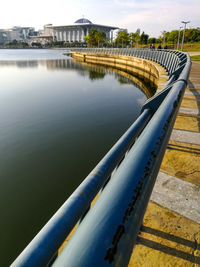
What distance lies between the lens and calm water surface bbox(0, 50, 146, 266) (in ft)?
14.9

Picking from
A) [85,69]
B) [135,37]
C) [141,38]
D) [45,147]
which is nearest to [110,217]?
[45,147]

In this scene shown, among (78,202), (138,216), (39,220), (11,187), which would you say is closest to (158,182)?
(78,202)

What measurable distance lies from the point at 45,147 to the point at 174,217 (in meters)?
6.58

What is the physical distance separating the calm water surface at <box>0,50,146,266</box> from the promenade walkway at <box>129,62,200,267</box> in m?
3.28

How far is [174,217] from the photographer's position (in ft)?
5.83

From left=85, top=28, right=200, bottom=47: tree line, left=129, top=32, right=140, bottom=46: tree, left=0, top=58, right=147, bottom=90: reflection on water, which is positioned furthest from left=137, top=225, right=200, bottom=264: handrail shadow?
left=129, top=32, right=140, bottom=46: tree

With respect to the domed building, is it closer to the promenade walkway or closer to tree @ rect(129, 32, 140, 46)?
tree @ rect(129, 32, 140, 46)

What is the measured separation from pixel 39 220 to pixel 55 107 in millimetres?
9490

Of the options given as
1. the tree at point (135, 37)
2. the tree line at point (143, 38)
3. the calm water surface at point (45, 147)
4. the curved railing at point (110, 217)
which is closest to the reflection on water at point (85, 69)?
the calm water surface at point (45, 147)

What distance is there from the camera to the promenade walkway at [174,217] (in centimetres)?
145

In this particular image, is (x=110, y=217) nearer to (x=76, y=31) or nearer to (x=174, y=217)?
(x=174, y=217)

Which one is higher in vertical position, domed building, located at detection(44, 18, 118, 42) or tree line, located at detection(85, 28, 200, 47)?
domed building, located at detection(44, 18, 118, 42)

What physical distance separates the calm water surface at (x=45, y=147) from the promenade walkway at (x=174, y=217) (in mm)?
3277

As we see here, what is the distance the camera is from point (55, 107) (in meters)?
13.0
